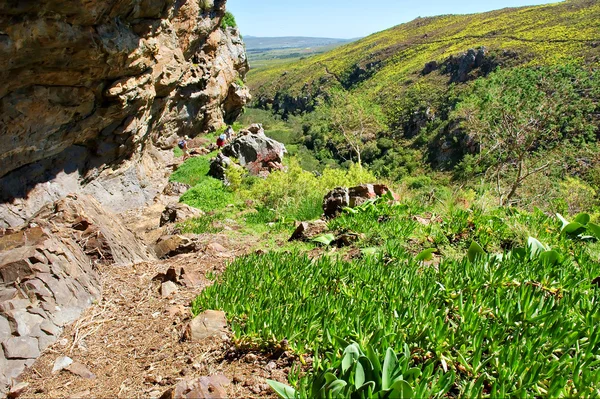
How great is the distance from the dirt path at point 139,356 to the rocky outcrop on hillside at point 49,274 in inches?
4.9

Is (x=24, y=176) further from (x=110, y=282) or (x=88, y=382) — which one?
(x=88, y=382)

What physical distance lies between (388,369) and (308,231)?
3.91m

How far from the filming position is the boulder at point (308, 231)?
5.58 metres

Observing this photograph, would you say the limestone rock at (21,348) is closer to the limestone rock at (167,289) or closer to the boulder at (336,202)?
the limestone rock at (167,289)

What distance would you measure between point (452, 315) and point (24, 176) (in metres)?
10.1

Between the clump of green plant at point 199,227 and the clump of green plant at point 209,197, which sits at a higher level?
the clump of green plant at point 199,227

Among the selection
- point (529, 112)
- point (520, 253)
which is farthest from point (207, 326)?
point (529, 112)

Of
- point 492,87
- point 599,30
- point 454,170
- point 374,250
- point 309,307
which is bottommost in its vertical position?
point 454,170

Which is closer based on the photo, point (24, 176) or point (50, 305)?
point (50, 305)

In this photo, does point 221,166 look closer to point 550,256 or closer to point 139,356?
point 139,356

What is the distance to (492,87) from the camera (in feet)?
57.1

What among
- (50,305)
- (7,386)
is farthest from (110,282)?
(7,386)

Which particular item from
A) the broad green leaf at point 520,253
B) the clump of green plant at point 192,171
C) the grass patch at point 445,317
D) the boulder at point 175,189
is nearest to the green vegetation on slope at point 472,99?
the broad green leaf at point 520,253

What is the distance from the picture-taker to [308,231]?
18.7ft
